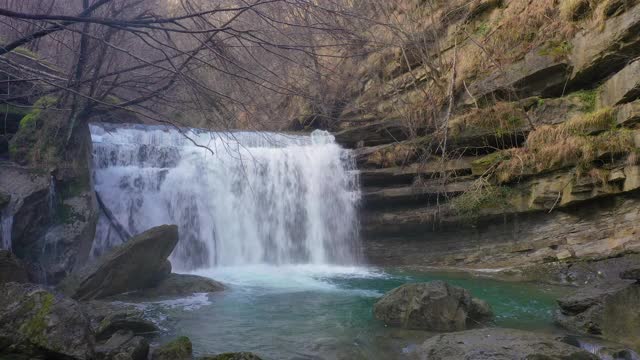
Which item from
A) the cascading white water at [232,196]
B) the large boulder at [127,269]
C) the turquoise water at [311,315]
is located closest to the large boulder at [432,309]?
the turquoise water at [311,315]

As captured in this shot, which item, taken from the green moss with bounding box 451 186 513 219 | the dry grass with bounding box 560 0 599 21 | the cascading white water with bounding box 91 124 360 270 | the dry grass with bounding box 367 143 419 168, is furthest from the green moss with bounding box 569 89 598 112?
the cascading white water with bounding box 91 124 360 270

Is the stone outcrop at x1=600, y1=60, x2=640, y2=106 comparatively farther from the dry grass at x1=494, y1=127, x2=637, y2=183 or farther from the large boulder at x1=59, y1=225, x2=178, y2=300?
the large boulder at x1=59, y1=225, x2=178, y2=300

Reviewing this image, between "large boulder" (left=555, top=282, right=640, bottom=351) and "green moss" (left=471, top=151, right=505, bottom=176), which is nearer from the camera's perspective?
"large boulder" (left=555, top=282, right=640, bottom=351)

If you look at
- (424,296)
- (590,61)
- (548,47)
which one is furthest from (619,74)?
(424,296)

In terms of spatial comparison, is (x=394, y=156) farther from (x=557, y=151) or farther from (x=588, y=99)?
(x=588, y=99)

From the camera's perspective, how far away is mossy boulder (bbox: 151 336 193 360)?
427 cm

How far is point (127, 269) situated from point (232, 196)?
16.7 feet

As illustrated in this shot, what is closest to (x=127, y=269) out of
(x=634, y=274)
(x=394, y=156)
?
(x=634, y=274)

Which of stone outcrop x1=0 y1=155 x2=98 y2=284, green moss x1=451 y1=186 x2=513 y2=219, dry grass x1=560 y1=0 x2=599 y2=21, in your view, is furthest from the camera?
green moss x1=451 y1=186 x2=513 y2=219

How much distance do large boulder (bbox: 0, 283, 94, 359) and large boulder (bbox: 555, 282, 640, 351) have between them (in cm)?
504

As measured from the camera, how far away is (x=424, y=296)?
569 centimetres

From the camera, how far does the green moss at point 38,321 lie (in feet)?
12.4

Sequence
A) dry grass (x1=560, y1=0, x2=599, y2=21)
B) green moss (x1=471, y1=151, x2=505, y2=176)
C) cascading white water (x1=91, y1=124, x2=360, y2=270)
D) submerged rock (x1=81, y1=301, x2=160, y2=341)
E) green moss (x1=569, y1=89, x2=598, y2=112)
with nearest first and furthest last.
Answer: submerged rock (x1=81, y1=301, x2=160, y2=341) → green moss (x1=569, y1=89, x2=598, y2=112) → dry grass (x1=560, y1=0, x2=599, y2=21) → green moss (x1=471, y1=151, x2=505, y2=176) → cascading white water (x1=91, y1=124, x2=360, y2=270)

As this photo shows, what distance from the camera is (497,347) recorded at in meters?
4.20
